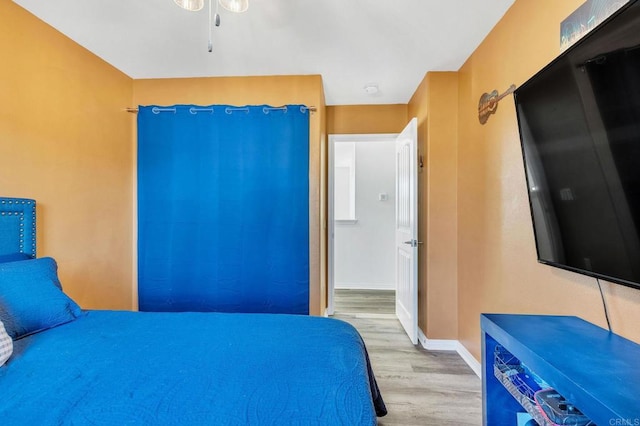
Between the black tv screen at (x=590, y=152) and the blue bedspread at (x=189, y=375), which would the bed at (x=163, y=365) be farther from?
the black tv screen at (x=590, y=152)

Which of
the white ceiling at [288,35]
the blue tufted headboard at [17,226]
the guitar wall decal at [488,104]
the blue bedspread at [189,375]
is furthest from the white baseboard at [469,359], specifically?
the blue tufted headboard at [17,226]

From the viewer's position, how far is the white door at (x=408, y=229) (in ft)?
8.46

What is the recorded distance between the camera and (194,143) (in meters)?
2.62

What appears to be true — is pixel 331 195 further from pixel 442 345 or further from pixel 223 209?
pixel 442 345

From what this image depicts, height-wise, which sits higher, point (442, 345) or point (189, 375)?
point (189, 375)

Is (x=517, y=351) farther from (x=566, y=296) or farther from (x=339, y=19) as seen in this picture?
(x=339, y=19)

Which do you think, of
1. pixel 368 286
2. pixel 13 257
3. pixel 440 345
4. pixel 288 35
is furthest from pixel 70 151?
pixel 368 286

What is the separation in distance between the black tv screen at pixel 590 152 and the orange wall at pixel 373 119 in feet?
6.66

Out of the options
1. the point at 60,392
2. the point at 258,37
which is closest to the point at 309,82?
the point at 258,37

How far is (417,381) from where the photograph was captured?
81.7 inches

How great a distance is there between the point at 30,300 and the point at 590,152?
98.1 inches

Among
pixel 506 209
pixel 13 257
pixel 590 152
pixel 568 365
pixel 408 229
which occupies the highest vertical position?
pixel 590 152

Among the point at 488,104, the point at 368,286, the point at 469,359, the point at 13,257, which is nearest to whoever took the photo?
the point at 13,257

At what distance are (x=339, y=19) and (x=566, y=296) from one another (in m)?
2.03
